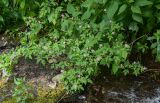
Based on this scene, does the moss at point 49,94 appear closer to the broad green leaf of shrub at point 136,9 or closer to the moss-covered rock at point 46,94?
the moss-covered rock at point 46,94

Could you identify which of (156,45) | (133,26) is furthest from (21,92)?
(156,45)

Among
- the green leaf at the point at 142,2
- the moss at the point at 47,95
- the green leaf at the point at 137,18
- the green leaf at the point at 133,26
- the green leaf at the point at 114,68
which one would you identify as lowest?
the moss at the point at 47,95

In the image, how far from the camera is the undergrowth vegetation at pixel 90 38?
3580mm

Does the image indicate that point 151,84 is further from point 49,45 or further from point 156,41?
point 49,45

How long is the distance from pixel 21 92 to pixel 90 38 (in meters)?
0.90

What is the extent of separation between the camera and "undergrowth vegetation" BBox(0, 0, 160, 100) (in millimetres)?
3580

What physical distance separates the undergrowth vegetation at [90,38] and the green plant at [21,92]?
14.6 inches

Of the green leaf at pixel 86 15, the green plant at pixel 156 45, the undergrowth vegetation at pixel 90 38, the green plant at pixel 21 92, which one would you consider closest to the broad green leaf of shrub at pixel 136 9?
the undergrowth vegetation at pixel 90 38

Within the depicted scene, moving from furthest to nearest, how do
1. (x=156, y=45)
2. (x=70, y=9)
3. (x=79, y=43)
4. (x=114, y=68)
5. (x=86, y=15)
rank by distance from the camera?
(x=70, y=9), (x=86, y=15), (x=79, y=43), (x=156, y=45), (x=114, y=68)

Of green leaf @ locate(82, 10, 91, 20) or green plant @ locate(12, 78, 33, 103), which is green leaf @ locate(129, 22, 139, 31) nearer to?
green leaf @ locate(82, 10, 91, 20)

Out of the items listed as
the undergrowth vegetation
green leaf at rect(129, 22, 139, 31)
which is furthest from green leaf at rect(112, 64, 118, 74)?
green leaf at rect(129, 22, 139, 31)

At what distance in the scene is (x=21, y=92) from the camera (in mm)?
3482

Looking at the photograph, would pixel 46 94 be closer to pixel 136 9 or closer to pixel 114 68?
pixel 114 68

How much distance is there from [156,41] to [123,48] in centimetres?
52
